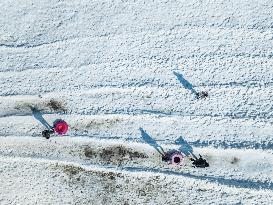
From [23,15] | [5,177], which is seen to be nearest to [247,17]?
[23,15]

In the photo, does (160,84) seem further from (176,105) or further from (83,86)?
(83,86)

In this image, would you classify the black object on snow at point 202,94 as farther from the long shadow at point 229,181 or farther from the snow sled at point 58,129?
the snow sled at point 58,129

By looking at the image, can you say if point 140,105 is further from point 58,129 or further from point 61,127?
point 58,129

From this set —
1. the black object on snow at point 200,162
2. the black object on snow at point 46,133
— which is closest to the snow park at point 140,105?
the black object on snow at point 200,162

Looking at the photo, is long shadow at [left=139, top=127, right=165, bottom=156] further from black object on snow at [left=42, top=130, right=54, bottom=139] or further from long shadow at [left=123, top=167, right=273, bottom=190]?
black object on snow at [left=42, top=130, right=54, bottom=139]

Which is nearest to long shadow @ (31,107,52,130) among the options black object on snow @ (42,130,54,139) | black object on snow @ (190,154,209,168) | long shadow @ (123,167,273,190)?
black object on snow @ (42,130,54,139)

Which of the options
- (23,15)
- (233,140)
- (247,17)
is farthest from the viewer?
(23,15)
